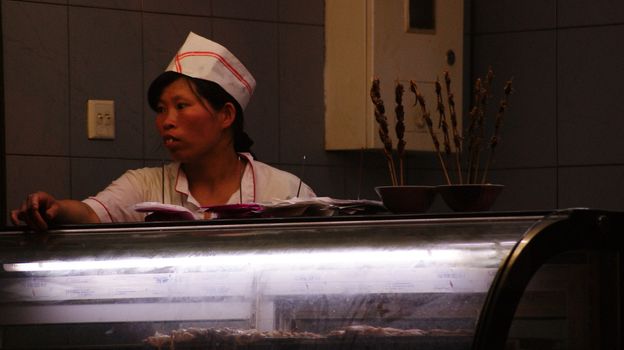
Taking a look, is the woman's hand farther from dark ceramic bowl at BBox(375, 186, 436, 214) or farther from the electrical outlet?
the electrical outlet

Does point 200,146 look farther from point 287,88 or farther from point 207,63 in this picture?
point 287,88

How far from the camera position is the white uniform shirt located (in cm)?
275

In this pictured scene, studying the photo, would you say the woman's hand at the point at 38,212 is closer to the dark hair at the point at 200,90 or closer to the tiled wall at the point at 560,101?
the dark hair at the point at 200,90

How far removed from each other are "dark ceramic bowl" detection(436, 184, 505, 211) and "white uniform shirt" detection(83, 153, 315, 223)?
0.78 meters

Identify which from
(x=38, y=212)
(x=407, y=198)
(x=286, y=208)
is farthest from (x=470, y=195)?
(x=38, y=212)

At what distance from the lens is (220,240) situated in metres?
1.92

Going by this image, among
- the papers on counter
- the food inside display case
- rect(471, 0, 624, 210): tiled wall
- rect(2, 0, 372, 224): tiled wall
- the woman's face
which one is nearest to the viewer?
the food inside display case

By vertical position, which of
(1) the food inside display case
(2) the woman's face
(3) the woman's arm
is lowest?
(1) the food inside display case

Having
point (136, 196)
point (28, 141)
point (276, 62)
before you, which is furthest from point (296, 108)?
point (136, 196)

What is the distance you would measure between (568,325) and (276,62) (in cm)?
244

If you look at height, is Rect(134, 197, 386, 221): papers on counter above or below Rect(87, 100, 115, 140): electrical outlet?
below

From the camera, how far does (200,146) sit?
9.03 ft

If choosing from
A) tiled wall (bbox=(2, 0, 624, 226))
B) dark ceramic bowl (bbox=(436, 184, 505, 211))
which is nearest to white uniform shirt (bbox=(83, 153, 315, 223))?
tiled wall (bbox=(2, 0, 624, 226))

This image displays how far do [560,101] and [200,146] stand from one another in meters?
1.96
